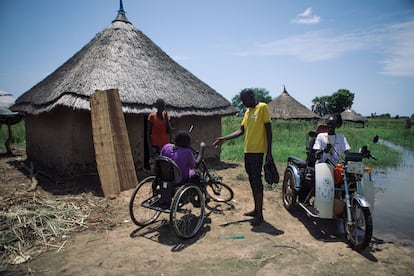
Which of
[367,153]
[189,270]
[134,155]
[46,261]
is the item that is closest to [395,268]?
[367,153]

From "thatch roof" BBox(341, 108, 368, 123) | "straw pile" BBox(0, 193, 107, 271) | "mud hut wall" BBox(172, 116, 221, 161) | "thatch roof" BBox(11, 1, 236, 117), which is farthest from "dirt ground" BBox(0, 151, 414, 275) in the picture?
"thatch roof" BBox(341, 108, 368, 123)

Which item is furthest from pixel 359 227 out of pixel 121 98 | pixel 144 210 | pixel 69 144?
pixel 69 144

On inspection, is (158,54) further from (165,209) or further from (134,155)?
(165,209)

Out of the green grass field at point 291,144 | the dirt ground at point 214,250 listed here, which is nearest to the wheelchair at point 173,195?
the dirt ground at point 214,250

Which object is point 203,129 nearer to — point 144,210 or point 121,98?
point 121,98

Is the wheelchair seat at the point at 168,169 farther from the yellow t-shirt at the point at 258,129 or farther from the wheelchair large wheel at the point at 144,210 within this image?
the yellow t-shirt at the point at 258,129

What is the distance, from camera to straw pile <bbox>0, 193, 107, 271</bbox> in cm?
329

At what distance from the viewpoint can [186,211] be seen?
147 inches

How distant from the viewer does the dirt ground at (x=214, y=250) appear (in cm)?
291

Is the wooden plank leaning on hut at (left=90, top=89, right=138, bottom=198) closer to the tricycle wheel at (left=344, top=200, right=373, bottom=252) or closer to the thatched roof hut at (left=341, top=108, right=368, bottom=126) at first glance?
the tricycle wheel at (left=344, top=200, right=373, bottom=252)

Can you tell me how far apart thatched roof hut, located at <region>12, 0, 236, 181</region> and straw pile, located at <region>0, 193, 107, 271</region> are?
2015 mm

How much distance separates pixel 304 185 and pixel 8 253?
4.05 m

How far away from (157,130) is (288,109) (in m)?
23.1

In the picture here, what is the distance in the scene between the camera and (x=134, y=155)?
7.30 metres
